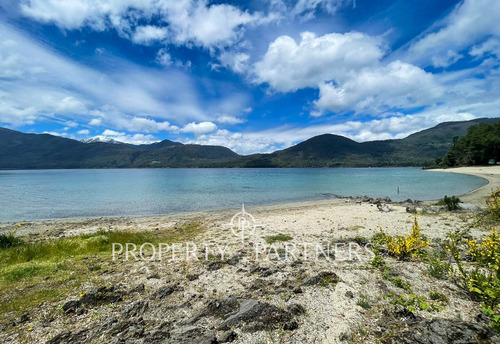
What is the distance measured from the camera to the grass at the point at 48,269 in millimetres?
6375

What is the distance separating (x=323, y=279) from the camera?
22.8 feet

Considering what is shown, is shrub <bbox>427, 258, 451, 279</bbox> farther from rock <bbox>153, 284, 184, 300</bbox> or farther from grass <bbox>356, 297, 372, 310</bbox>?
rock <bbox>153, 284, 184, 300</bbox>

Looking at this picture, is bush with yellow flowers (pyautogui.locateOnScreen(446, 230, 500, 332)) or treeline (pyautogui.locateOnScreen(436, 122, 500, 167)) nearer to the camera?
bush with yellow flowers (pyautogui.locateOnScreen(446, 230, 500, 332))

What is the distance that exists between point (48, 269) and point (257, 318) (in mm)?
8359

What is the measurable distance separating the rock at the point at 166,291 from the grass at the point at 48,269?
252 cm

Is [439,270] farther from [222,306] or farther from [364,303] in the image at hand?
[222,306]

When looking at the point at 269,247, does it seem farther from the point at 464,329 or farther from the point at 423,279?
the point at 464,329

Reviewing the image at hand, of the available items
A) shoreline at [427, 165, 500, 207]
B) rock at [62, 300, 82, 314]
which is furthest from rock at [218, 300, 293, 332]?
shoreline at [427, 165, 500, 207]

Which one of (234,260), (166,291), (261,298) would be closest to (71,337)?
(166,291)

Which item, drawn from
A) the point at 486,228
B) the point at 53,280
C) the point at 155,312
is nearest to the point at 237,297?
the point at 155,312

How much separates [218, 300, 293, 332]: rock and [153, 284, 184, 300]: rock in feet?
7.55

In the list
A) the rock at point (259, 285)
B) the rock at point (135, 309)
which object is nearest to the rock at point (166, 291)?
the rock at point (135, 309)

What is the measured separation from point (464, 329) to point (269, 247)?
→ 24.0 feet

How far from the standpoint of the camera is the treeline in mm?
93000
